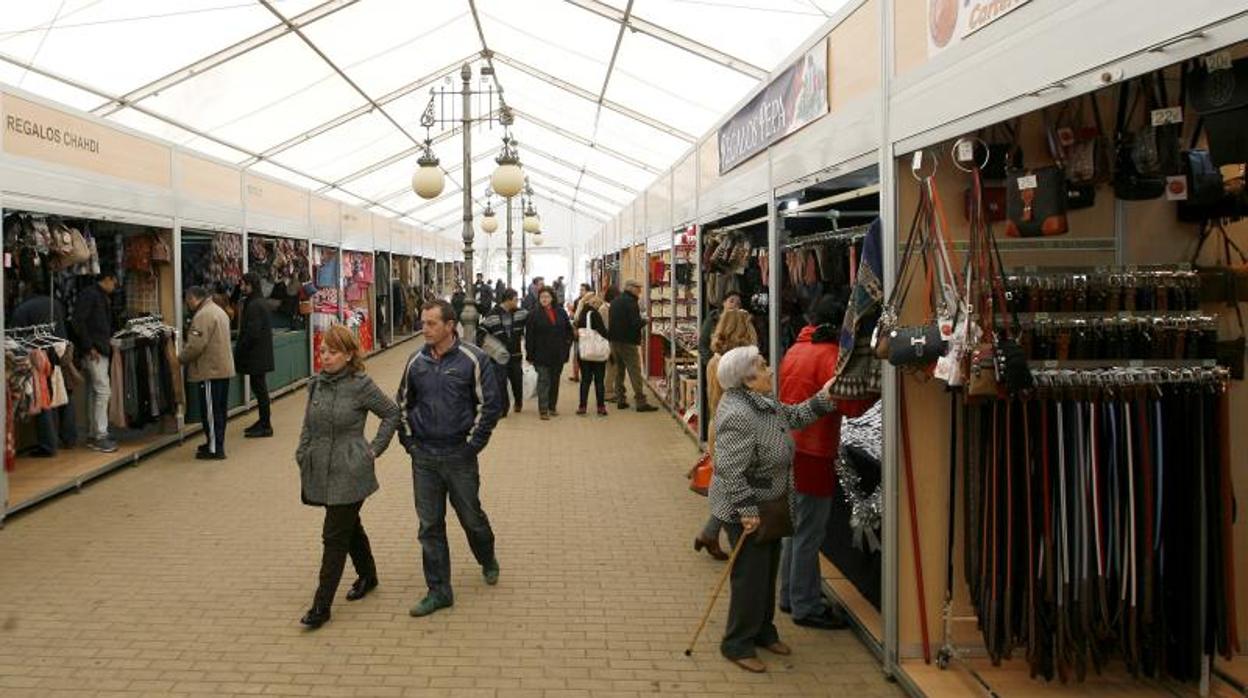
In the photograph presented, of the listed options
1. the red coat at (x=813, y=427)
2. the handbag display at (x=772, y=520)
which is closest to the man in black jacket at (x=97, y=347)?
the red coat at (x=813, y=427)

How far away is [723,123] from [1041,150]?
4.04 metres

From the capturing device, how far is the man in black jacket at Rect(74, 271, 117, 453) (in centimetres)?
823

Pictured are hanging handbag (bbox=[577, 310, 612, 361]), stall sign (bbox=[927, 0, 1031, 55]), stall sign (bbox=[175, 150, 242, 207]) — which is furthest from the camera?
hanging handbag (bbox=[577, 310, 612, 361])

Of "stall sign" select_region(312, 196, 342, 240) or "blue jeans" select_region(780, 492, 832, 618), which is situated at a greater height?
"stall sign" select_region(312, 196, 342, 240)

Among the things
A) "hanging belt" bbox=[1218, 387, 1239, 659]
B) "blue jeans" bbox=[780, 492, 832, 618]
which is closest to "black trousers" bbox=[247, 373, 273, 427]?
"blue jeans" bbox=[780, 492, 832, 618]

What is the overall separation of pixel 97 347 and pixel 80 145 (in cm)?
175

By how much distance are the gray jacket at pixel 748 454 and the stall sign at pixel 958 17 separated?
5.02 ft

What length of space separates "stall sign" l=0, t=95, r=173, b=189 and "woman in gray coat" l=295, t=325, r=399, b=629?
346cm

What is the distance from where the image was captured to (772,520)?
4.01 meters

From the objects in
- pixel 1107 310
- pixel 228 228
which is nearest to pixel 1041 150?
pixel 1107 310

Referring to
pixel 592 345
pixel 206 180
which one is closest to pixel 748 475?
pixel 592 345

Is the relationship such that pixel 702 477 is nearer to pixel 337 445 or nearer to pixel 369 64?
pixel 337 445

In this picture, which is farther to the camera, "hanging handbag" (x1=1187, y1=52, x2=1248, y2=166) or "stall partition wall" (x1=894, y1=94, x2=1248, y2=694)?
"stall partition wall" (x1=894, y1=94, x2=1248, y2=694)

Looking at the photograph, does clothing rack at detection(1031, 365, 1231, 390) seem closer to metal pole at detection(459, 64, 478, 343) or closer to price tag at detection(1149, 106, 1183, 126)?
price tag at detection(1149, 106, 1183, 126)
